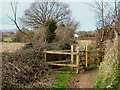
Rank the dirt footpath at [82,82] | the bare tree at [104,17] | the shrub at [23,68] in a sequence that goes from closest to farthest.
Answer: the dirt footpath at [82,82] → the shrub at [23,68] → the bare tree at [104,17]

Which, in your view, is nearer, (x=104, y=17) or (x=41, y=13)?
(x=104, y=17)

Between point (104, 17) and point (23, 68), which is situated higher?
point (104, 17)

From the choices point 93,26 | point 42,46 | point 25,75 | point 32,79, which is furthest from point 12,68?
point 93,26

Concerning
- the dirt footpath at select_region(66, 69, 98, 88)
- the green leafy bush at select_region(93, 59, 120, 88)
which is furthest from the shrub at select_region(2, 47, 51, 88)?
the green leafy bush at select_region(93, 59, 120, 88)

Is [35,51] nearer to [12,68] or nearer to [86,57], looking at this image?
[12,68]

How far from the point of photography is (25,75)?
14.2 ft

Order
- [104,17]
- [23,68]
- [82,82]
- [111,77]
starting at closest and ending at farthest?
[111,77] → [82,82] → [23,68] → [104,17]

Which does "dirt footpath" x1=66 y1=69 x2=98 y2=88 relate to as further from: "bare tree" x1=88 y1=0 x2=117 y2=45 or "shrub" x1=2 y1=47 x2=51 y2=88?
"bare tree" x1=88 y1=0 x2=117 y2=45

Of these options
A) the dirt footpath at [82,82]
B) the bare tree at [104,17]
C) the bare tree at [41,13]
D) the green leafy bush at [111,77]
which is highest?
the bare tree at [41,13]

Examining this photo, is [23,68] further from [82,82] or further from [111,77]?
[111,77]

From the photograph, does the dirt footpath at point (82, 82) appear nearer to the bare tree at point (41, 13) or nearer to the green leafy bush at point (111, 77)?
the green leafy bush at point (111, 77)

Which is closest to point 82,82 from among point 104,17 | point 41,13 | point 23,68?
point 23,68

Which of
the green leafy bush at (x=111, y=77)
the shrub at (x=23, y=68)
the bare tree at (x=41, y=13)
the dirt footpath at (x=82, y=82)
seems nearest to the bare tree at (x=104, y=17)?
the dirt footpath at (x=82, y=82)

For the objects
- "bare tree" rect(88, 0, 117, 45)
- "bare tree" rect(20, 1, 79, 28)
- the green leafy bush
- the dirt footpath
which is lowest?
the dirt footpath
